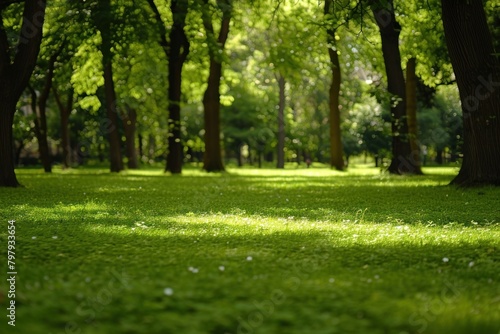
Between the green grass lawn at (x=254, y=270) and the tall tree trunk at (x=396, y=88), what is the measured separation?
14.1 meters

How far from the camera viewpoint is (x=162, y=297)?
5.08 m

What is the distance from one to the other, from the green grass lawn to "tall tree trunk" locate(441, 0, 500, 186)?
400cm

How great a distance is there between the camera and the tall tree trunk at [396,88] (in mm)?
25359

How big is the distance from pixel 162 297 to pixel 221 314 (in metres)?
0.70

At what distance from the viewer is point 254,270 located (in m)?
6.16

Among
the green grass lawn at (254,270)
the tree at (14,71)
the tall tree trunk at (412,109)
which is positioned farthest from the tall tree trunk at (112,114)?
the green grass lawn at (254,270)

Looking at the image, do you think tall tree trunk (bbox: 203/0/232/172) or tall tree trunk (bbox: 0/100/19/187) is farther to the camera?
tall tree trunk (bbox: 203/0/232/172)

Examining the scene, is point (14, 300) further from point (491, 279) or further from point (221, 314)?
point (491, 279)

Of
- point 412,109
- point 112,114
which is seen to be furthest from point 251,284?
point 112,114

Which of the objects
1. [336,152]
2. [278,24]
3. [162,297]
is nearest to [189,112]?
[336,152]

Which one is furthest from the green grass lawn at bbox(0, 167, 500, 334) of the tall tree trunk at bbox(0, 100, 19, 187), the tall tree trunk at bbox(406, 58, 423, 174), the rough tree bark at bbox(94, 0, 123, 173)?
the tall tree trunk at bbox(406, 58, 423, 174)

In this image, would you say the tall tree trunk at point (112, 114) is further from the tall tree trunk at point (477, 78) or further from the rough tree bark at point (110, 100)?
the tall tree trunk at point (477, 78)

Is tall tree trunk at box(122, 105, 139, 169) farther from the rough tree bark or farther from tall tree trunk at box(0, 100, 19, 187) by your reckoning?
tall tree trunk at box(0, 100, 19, 187)

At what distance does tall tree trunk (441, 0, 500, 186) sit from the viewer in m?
15.5
